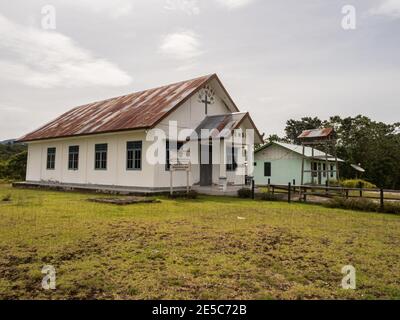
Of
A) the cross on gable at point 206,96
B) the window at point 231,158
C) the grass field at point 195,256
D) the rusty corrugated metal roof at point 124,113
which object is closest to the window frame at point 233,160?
the window at point 231,158

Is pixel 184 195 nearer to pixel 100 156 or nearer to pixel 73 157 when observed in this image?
pixel 100 156

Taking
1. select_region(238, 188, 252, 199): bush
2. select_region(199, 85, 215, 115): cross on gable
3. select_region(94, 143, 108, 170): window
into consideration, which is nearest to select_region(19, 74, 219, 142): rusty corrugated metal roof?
select_region(199, 85, 215, 115): cross on gable

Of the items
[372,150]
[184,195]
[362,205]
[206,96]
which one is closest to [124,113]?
[206,96]

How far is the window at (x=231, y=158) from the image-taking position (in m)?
19.7

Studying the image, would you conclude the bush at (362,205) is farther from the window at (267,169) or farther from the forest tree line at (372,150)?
the forest tree line at (372,150)

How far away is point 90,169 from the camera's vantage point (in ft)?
65.1

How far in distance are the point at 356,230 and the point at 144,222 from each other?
5.61m

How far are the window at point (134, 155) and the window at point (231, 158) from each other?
535 centimetres

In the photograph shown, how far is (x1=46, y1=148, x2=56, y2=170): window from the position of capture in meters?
22.9

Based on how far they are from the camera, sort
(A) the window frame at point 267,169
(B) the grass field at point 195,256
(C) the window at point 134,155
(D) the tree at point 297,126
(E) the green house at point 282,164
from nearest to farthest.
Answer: (B) the grass field at point 195,256
(C) the window at point 134,155
(E) the green house at point 282,164
(A) the window frame at point 267,169
(D) the tree at point 297,126

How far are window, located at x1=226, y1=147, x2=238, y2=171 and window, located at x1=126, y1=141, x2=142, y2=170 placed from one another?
5350mm

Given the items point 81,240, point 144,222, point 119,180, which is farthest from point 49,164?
point 81,240

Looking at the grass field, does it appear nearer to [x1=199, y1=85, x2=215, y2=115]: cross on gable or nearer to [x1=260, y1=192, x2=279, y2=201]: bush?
[x1=260, y1=192, x2=279, y2=201]: bush

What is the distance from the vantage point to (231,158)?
786 inches
